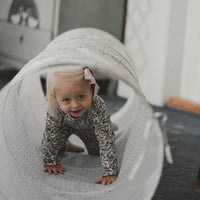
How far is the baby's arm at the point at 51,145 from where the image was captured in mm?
1126

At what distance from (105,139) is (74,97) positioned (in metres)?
0.17

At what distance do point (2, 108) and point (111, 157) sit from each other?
1.22 feet

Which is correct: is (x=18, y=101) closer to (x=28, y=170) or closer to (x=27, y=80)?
(x=27, y=80)

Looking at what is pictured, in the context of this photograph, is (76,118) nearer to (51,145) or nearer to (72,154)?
(51,145)

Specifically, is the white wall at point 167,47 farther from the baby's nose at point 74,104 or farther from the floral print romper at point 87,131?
the baby's nose at point 74,104

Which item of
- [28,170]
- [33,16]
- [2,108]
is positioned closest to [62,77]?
[2,108]

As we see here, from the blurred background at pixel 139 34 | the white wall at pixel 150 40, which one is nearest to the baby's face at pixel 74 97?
the blurred background at pixel 139 34

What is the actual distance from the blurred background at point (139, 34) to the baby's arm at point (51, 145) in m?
1.09

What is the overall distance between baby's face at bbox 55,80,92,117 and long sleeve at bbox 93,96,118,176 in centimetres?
6

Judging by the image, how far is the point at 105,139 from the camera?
1.08 m

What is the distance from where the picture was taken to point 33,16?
7.84 feet

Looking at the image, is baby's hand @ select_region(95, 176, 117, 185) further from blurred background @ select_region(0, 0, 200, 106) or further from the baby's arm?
blurred background @ select_region(0, 0, 200, 106)

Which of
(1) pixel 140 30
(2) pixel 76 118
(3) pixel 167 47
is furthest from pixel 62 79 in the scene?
(1) pixel 140 30

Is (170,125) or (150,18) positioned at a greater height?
(150,18)
